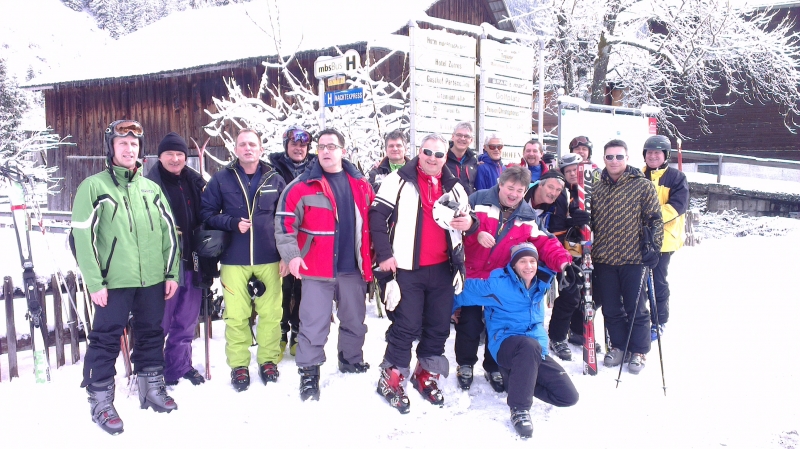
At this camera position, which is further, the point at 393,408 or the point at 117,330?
the point at 393,408

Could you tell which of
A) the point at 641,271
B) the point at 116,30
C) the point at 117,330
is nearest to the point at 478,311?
the point at 641,271

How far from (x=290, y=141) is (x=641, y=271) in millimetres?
3181

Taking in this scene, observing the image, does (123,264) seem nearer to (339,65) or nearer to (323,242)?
(323,242)

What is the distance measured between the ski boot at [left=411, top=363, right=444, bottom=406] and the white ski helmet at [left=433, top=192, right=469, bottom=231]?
1139 millimetres

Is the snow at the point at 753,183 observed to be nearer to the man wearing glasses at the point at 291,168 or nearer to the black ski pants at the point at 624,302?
the black ski pants at the point at 624,302

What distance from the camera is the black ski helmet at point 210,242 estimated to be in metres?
4.11

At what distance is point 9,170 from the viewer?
410cm

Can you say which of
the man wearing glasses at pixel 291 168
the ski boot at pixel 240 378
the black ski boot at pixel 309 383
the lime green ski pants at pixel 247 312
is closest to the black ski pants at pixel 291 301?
the man wearing glasses at pixel 291 168

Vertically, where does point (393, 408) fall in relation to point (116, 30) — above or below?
below

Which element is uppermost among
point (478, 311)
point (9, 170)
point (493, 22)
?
point (493, 22)

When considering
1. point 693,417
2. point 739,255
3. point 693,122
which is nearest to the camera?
point 693,417

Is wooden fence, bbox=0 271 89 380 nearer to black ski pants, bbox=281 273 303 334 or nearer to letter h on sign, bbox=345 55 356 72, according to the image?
black ski pants, bbox=281 273 303 334

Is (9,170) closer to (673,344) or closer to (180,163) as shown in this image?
(180,163)

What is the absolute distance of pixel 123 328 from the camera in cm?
375
